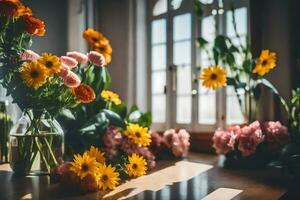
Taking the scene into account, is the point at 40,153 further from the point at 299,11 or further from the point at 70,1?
the point at 70,1

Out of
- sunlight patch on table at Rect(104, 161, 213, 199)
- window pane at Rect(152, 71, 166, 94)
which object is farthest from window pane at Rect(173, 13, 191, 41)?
sunlight patch on table at Rect(104, 161, 213, 199)

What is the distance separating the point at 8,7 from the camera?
110 centimetres

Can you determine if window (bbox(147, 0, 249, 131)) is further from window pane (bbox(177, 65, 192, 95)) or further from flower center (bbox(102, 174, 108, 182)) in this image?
flower center (bbox(102, 174, 108, 182))

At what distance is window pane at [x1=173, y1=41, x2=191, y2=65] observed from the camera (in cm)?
231

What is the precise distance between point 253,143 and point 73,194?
28.7 inches

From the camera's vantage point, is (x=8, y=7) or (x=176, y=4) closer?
(x=8, y=7)

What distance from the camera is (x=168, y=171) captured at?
1.42 metres

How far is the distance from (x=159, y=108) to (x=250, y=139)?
3.52 feet

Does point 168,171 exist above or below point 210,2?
below

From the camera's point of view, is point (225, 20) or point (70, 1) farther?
point (70, 1)

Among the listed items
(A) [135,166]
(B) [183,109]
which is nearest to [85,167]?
(A) [135,166]

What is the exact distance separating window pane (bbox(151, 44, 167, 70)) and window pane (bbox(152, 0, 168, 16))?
229 mm

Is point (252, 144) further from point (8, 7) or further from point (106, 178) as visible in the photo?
point (8, 7)

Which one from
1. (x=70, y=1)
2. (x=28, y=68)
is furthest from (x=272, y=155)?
(x=70, y=1)
